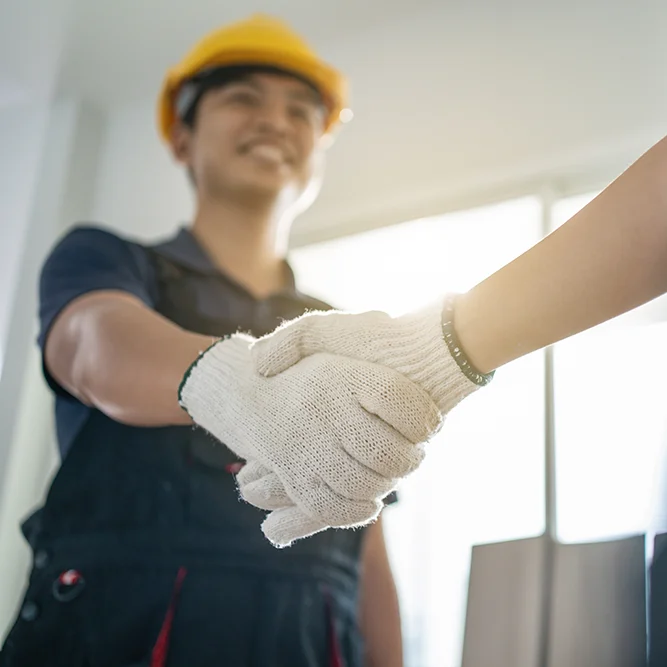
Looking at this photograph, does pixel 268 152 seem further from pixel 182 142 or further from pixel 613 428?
pixel 613 428

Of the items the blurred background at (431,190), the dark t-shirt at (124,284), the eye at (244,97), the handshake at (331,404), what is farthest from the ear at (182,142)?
the handshake at (331,404)

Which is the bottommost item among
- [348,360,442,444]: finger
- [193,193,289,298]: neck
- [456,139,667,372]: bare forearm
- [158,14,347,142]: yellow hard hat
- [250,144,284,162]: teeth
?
[348,360,442,444]: finger

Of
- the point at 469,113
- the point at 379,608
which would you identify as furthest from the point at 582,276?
the point at 469,113

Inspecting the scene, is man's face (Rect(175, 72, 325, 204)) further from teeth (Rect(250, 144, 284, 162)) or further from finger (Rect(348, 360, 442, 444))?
finger (Rect(348, 360, 442, 444))

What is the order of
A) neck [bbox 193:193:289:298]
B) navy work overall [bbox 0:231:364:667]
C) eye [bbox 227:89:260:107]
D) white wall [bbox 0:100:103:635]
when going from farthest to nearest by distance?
white wall [bbox 0:100:103:635] → eye [bbox 227:89:260:107] → neck [bbox 193:193:289:298] → navy work overall [bbox 0:231:364:667]

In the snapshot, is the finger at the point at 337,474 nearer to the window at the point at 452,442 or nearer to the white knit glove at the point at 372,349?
the white knit glove at the point at 372,349

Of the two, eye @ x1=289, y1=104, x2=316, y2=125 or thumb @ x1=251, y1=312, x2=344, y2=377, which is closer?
thumb @ x1=251, y1=312, x2=344, y2=377

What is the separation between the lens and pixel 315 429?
0.55m

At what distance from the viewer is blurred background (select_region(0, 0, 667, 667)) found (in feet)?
2.97

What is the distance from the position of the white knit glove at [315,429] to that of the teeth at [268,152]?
625mm

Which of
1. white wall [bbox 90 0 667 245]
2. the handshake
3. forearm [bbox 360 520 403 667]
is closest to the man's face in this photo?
white wall [bbox 90 0 667 245]

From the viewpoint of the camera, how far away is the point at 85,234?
95cm

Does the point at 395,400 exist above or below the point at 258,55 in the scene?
below

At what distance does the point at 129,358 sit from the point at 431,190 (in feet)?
3.51
